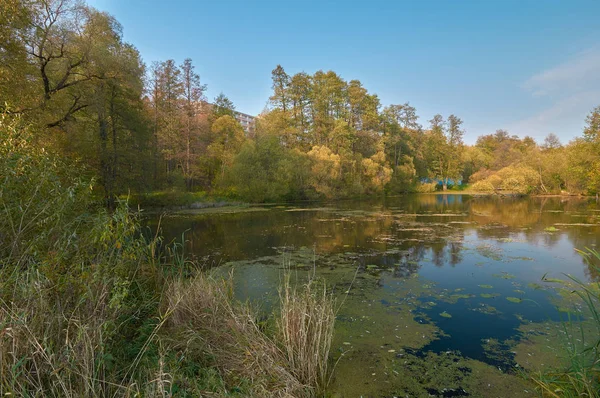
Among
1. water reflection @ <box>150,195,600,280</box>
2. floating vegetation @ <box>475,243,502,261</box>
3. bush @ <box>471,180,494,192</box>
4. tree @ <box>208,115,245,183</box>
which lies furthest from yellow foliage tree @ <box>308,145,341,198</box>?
floating vegetation @ <box>475,243,502,261</box>

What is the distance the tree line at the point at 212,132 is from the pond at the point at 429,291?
5.28 m

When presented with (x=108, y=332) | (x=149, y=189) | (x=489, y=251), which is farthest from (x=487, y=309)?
(x=149, y=189)

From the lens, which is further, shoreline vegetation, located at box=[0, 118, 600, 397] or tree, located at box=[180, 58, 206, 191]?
tree, located at box=[180, 58, 206, 191]

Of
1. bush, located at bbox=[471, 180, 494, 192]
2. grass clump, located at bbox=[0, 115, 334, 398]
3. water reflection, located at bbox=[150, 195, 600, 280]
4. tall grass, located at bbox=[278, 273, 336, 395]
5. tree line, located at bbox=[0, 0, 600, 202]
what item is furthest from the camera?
bush, located at bbox=[471, 180, 494, 192]

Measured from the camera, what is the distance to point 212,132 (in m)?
31.9

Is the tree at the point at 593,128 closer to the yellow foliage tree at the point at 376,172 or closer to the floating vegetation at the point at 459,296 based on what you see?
the yellow foliage tree at the point at 376,172

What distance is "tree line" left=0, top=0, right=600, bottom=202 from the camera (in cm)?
1243

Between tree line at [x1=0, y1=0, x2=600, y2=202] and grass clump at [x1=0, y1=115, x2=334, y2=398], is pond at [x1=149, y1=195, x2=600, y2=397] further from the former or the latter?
tree line at [x1=0, y1=0, x2=600, y2=202]

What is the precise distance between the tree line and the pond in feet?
17.3

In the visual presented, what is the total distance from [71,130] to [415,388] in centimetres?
1741

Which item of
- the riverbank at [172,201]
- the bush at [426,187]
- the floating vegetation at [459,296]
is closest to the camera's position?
the floating vegetation at [459,296]

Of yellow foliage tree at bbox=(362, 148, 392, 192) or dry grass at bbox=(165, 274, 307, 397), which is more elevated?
yellow foliage tree at bbox=(362, 148, 392, 192)

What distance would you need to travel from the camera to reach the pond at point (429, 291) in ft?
11.6

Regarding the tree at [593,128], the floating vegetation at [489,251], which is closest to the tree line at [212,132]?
the tree at [593,128]
